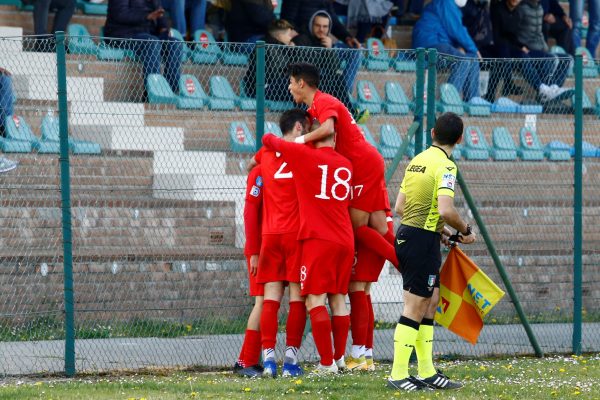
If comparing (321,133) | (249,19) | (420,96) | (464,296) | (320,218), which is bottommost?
(464,296)

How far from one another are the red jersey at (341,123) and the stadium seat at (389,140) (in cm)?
336

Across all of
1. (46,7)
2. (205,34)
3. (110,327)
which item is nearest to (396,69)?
(205,34)

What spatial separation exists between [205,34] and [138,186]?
17.8 ft

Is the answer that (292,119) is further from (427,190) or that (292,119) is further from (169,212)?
(169,212)

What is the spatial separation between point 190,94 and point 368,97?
2.03 m

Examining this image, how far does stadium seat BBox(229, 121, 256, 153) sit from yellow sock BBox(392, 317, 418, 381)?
10.6ft

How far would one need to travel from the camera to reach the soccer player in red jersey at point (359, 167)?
9.42 metres

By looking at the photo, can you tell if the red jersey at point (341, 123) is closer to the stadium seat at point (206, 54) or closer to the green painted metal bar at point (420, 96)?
the green painted metal bar at point (420, 96)

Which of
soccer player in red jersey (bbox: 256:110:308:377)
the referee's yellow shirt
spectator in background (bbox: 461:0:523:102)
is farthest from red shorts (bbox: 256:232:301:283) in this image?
spectator in background (bbox: 461:0:523:102)

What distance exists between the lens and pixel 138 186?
1175 centimetres

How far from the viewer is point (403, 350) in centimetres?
866

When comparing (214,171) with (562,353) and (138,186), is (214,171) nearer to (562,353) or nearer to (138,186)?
(138,186)

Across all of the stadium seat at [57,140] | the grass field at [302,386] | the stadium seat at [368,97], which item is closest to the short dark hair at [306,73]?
the grass field at [302,386]

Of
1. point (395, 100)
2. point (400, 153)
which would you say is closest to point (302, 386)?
point (400, 153)
